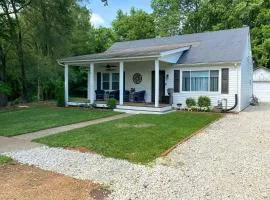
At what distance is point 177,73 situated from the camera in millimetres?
16703

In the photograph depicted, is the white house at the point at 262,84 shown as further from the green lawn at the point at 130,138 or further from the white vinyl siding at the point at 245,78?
the green lawn at the point at 130,138

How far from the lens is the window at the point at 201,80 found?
15.6 meters

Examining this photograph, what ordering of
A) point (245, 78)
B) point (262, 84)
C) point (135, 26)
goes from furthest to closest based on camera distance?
1. point (135, 26)
2. point (262, 84)
3. point (245, 78)

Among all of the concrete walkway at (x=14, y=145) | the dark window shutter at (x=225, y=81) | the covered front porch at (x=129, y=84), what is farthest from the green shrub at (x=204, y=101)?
the concrete walkway at (x=14, y=145)

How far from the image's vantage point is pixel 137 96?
17891mm

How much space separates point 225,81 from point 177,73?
2.76m

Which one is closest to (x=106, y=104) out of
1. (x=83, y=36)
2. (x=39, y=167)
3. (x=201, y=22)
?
(x=39, y=167)

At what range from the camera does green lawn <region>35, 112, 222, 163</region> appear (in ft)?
22.7

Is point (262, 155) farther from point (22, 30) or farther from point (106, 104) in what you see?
point (22, 30)

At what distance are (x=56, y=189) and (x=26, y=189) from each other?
48cm

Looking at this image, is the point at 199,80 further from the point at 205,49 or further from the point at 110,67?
the point at 110,67

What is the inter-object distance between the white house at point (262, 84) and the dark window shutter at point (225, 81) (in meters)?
12.1

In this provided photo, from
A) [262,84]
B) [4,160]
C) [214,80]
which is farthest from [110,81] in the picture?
[262,84]

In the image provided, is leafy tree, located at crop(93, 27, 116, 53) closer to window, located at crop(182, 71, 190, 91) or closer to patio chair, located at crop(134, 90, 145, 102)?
patio chair, located at crop(134, 90, 145, 102)
